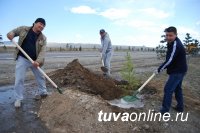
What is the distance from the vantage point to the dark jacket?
20.3 feet

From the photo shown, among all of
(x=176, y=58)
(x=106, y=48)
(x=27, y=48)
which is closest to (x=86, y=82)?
(x=27, y=48)

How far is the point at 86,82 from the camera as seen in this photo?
342 inches

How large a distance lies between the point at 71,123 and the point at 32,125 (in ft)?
2.62

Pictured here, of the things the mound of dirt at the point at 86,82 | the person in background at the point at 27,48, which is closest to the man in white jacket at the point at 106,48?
the mound of dirt at the point at 86,82

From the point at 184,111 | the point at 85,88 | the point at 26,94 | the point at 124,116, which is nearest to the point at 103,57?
the point at 85,88

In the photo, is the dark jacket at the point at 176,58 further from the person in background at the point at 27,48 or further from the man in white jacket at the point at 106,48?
the man in white jacket at the point at 106,48

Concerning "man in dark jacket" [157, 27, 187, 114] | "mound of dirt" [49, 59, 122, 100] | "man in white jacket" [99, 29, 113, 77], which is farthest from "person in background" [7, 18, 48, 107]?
"man in white jacket" [99, 29, 113, 77]

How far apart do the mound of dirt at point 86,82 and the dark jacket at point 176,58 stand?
1.78 m

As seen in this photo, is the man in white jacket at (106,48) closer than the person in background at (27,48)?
No

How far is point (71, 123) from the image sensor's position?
549cm

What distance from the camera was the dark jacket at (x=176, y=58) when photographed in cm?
618

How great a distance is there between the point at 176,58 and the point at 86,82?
3.31 meters

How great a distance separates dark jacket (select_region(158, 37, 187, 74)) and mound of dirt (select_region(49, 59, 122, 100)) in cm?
178

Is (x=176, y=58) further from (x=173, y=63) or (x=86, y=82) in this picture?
(x=86, y=82)
